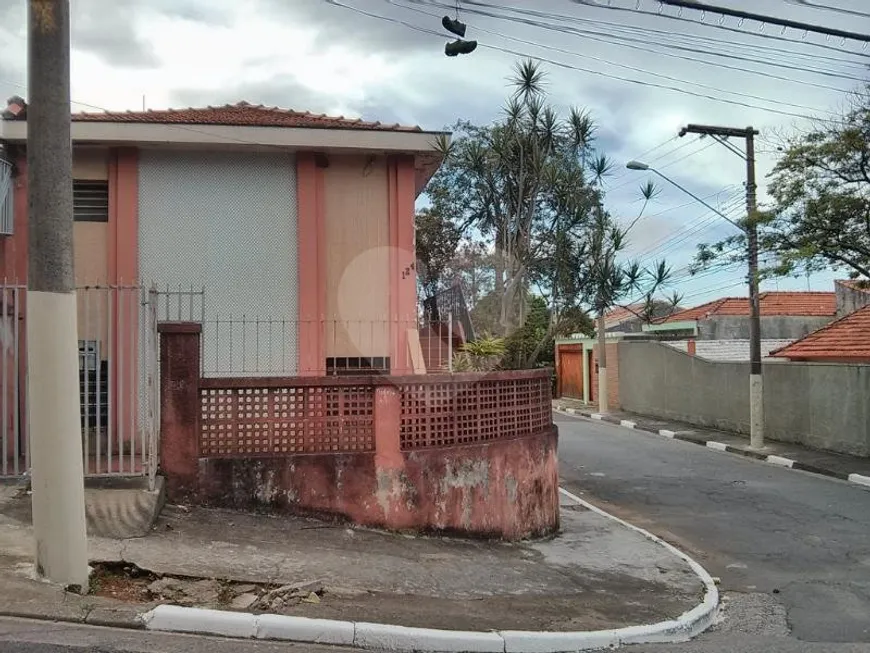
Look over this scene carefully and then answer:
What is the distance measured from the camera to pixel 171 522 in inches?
247

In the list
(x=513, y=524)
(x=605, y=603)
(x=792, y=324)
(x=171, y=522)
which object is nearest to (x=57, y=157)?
(x=171, y=522)

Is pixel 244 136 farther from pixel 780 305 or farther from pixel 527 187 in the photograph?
pixel 780 305

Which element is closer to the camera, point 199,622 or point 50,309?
point 199,622

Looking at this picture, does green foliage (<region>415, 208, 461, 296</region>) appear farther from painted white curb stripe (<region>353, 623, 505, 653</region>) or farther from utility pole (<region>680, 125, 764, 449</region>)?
painted white curb stripe (<region>353, 623, 505, 653</region>)

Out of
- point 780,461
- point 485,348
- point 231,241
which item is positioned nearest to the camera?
point 485,348

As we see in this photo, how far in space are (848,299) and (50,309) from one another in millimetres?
28429

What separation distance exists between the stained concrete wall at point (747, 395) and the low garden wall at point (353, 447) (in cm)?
1015

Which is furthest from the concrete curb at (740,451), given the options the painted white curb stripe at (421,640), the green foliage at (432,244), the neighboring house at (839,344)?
the painted white curb stripe at (421,640)

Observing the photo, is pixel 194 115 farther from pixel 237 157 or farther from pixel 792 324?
pixel 792 324

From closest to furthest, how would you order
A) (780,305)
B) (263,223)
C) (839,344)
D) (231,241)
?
(231,241) → (263,223) → (839,344) → (780,305)

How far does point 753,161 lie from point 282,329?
1132 cm

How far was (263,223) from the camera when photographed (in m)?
10.6

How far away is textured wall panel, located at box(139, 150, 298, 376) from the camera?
34.1 ft

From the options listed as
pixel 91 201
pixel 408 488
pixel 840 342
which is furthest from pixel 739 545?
pixel 840 342
